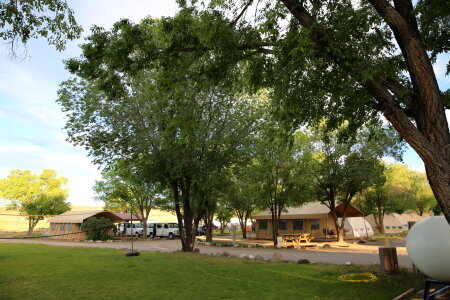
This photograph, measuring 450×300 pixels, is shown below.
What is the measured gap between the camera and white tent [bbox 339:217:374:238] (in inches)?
1406

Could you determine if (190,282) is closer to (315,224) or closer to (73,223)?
(315,224)

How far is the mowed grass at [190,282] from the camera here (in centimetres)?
788

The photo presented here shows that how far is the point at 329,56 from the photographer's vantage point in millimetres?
6922

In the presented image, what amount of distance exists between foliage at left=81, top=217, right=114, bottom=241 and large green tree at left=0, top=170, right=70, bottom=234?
14281mm

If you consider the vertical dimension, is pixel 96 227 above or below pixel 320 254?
above

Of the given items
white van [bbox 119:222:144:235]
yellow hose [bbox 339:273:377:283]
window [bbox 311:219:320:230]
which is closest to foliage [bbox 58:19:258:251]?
yellow hose [bbox 339:273:377:283]

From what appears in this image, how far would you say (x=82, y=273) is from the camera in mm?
11234

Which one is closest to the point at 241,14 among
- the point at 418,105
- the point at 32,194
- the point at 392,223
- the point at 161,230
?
the point at 418,105

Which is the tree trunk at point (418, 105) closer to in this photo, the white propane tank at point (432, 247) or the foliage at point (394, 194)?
the white propane tank at point (432, 247)

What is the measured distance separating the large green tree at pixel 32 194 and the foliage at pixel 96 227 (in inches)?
562

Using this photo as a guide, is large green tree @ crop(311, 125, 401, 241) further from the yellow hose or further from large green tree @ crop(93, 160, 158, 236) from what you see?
large green tree @ crop(93, 160, 158, 236)

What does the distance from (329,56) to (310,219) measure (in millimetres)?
29175

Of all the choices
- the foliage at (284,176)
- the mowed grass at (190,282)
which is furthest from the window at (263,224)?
the mowed grass at (190,282)

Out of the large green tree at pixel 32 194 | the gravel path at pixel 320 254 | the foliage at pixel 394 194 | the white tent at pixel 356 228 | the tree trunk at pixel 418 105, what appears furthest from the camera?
the large green tree at pixel 32 194
